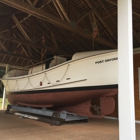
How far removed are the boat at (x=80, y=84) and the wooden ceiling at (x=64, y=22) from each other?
111 cm

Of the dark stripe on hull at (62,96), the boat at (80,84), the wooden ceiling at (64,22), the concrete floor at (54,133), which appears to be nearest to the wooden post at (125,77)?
the concrete floor at (54,133)

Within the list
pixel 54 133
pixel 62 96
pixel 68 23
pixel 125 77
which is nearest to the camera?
pixel 125 77

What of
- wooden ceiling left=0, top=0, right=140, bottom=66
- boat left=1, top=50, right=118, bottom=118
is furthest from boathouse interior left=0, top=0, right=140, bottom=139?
boat left=1, top=50, right=118, bottom=118

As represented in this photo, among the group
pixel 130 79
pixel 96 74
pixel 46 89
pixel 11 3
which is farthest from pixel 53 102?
pixel 130 79

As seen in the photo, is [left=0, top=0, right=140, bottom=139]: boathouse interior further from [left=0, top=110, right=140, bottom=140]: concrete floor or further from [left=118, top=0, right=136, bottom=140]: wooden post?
[left=0, top=110, right=140, bottom=140]: concrete floor

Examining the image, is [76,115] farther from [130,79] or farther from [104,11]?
[104,11]

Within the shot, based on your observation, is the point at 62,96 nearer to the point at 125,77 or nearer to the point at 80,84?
the point at 80,84

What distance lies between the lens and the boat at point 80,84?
4082mm

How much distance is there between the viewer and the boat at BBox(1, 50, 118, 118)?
4.08 meters

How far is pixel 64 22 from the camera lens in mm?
4605

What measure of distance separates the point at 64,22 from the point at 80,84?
1761 mm

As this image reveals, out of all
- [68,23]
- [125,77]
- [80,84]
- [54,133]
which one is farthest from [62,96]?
[125,77]

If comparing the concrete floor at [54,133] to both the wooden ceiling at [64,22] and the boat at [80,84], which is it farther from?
Answer: the wooden ceiling at [64,22]

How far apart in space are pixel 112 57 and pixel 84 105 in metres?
1.59
